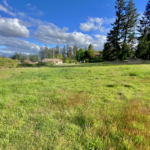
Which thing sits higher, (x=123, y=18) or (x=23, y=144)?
(x=123, y=18)

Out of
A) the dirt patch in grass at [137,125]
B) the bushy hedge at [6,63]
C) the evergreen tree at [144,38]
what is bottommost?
the dirt patch in grass at [137,125]

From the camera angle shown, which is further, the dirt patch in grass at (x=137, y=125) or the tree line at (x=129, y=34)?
the tree line at (x=129, y=34)

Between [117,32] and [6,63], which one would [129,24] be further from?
[6,63]

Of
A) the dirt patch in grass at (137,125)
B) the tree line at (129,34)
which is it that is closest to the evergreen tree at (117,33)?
the tree line at (129,34)

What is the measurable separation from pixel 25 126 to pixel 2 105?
1.97m

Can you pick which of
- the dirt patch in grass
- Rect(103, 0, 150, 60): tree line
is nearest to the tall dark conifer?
Rect(103, 0, 150, 60): tree line

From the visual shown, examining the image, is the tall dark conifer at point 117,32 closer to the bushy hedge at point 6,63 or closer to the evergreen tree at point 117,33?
the evergreen tree at point 117,33

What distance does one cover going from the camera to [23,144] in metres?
1.77

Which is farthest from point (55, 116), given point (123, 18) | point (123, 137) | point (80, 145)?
point (123, 18)

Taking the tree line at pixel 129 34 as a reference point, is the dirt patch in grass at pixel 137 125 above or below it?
below

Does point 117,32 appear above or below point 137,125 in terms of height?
above

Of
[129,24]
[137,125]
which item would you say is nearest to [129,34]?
[129,24]

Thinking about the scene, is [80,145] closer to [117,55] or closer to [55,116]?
[55,116]

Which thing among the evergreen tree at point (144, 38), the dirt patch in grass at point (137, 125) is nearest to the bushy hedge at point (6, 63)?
the dirt patch in grass at point (137, 125)
